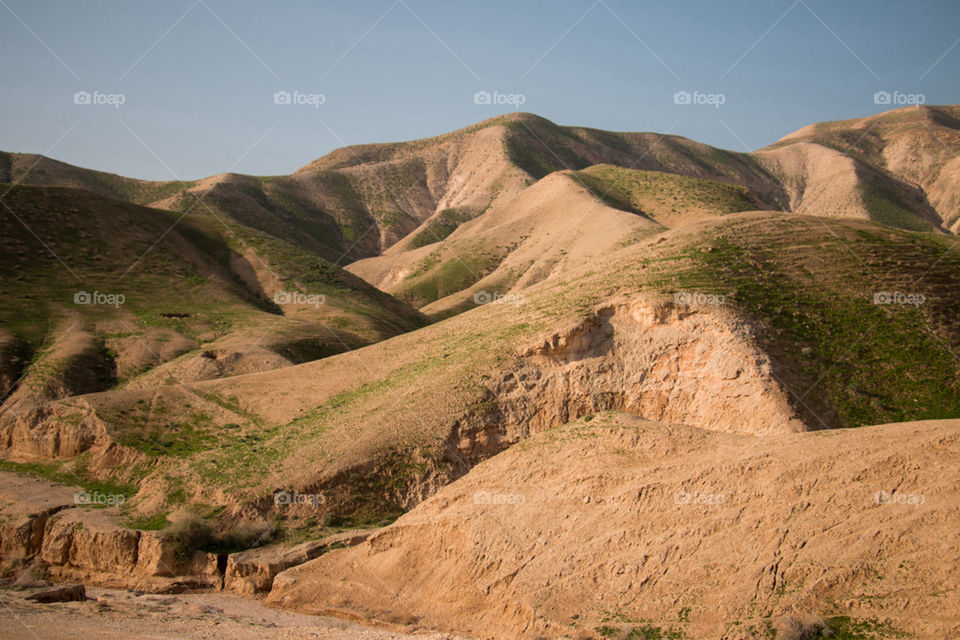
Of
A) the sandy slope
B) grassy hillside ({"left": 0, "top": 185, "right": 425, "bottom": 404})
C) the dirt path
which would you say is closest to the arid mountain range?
the sandy slope

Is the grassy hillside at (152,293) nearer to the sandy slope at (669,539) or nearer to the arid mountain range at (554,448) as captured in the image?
the arid mountain range at (554,448)

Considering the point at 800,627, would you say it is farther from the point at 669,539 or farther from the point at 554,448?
the point at 554,448

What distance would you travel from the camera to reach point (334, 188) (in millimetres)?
147375

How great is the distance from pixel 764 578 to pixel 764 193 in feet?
532

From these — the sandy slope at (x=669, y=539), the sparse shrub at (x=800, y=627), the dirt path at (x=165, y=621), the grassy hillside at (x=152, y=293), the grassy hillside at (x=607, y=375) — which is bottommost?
the dirt path at (x=165, y=621)

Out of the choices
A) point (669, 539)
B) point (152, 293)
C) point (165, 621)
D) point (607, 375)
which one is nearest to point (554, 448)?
point (669, 539)

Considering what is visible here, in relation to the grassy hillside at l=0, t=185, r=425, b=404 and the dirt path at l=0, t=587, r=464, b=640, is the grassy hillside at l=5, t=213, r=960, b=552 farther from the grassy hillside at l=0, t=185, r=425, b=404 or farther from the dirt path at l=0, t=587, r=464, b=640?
the grassy hillside at l=0, t=185, r=425, b=404

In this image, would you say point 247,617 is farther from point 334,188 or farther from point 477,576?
point 334,188

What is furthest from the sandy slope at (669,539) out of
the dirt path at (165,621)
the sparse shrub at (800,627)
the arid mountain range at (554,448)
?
the dirt path at (165,621)

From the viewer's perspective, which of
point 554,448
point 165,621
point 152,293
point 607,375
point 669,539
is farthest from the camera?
point 152,293

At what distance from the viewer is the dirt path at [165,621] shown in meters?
15.8

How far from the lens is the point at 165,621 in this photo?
58.7ft

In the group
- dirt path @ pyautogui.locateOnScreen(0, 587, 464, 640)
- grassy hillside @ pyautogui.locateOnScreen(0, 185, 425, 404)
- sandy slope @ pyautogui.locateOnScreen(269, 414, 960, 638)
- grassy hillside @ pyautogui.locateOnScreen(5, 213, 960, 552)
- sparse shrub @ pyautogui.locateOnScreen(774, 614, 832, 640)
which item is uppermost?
grassy hillside @ pyautogui.locateOnScreen(0, 185, 425, 404)

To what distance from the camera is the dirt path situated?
52.0ft
